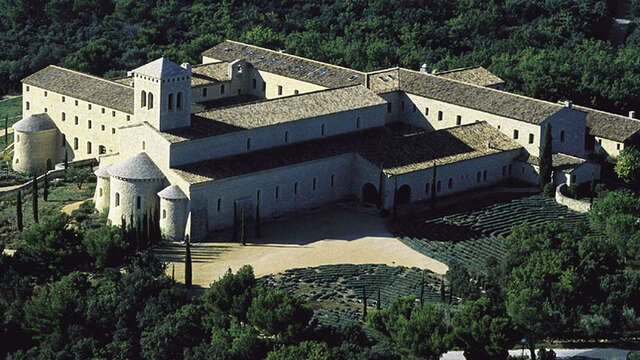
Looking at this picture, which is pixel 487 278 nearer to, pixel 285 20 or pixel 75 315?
pixel 75 315

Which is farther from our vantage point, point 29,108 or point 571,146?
point 29,108

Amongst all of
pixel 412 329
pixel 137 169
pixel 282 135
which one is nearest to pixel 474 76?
pixel 282 135

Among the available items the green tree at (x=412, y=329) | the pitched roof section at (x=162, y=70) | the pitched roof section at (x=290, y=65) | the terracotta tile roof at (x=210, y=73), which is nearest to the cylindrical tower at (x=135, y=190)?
the pitched roof section at (x=162, y=70)

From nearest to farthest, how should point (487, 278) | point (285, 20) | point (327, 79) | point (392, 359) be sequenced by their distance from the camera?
1. point (392, 359)
2. point (487, 278)
3. point (327, 79)
4. point (285, 20)

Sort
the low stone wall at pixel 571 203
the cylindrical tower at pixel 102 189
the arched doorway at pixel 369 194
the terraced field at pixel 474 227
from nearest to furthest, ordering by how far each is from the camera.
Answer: the terraced field at pixel 474 227
the cylindrical tower at pixel 102 189
the low stone wall at pixel 571 203
the arched doorway at pixel 369 194

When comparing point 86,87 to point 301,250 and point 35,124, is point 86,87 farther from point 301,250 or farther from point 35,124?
point 301,250

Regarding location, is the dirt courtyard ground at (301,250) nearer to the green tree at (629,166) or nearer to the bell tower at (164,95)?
the bell tower at (164,95)

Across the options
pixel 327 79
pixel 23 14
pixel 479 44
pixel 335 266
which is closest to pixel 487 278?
pixel 335 266
